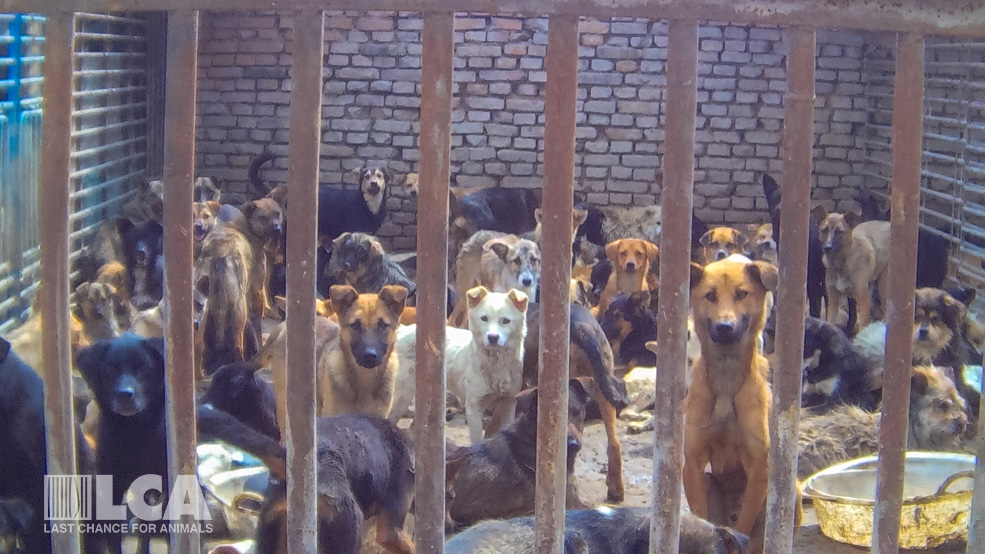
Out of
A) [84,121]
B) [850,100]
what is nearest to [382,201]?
[84,121]

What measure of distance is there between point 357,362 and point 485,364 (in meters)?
0.87

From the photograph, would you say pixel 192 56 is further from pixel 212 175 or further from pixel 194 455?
pixel 212 175

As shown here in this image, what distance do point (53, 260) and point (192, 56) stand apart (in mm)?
424

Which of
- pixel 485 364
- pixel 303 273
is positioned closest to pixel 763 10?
pixel 303 273

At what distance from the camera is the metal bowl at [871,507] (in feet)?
12.8

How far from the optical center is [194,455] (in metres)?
1.66

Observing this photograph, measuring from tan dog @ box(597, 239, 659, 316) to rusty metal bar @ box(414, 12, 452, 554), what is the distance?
670 cm

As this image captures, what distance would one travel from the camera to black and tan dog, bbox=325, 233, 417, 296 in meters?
8.06

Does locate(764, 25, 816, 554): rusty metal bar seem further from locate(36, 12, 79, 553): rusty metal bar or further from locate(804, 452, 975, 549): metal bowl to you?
locate(804, 452, 975, 549): metal bowl

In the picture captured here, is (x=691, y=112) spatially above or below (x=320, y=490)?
above

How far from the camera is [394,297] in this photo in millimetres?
5113

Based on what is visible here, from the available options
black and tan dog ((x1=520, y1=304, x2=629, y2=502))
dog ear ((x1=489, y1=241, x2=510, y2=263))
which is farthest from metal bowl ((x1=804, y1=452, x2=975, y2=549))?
dog ear ((x1=489, y1=241, x2=510, y2=263))

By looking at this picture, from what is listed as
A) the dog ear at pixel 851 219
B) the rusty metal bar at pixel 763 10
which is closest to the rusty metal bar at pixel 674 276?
the rusty metal bar at pixel 763 10

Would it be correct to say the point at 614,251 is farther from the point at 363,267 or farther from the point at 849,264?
the point at 363,267
